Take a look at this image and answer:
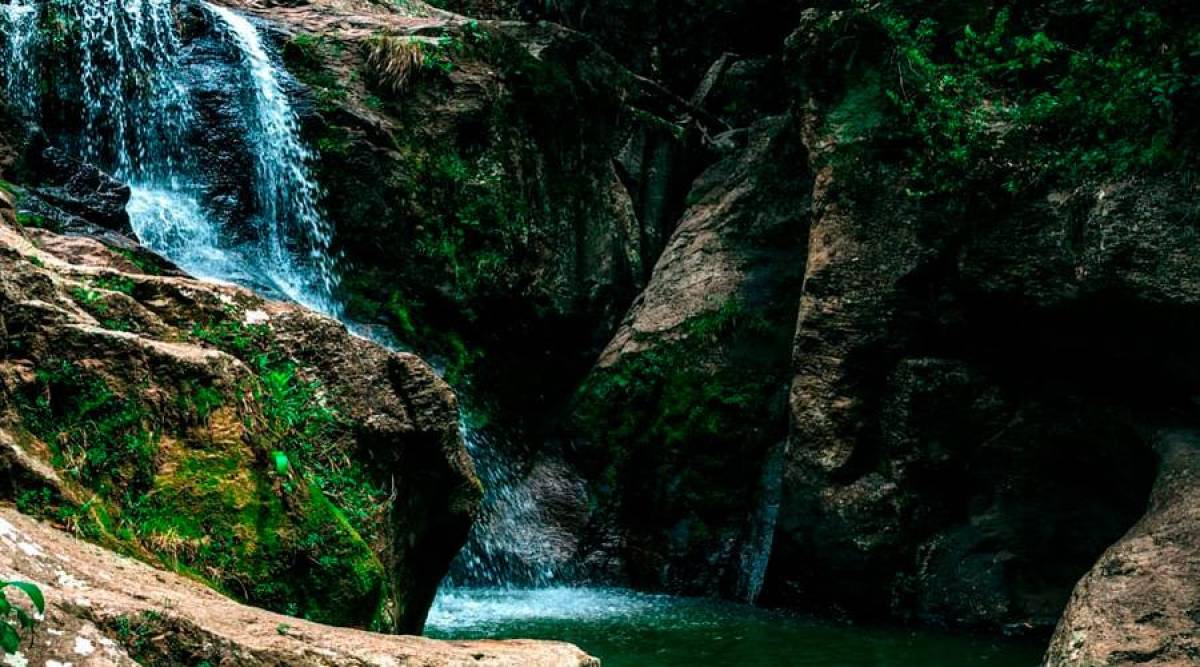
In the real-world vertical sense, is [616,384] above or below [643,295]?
below

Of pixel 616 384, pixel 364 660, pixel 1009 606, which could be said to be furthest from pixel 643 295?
pixel 364 660

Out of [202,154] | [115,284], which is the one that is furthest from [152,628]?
[202,154]

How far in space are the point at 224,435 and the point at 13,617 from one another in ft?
7.26

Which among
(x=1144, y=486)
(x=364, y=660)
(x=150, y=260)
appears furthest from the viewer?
(x=1144, y=486)

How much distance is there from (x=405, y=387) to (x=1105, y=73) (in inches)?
246

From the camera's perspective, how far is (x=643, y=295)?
45.0 feet

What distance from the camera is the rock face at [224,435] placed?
15.4ft

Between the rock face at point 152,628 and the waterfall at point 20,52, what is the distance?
9277 millimetres

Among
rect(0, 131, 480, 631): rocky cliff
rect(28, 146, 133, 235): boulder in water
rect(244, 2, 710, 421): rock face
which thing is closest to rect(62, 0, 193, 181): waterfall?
rect(244, 2, 710, 421): rock face

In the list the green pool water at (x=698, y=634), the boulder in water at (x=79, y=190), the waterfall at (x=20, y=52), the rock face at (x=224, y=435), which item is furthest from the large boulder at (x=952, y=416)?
the waterfall at (x=20, y=52)

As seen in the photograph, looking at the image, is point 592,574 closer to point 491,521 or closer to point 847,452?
point 491,521

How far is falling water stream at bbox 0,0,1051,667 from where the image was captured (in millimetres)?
10422

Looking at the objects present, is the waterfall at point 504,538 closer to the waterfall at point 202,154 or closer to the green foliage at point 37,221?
the waterfall at point 202,154

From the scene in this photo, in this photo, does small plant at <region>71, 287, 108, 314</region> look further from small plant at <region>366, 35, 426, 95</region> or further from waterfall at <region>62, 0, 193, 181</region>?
small plant at <region>366, 35, 426, 95</region>
